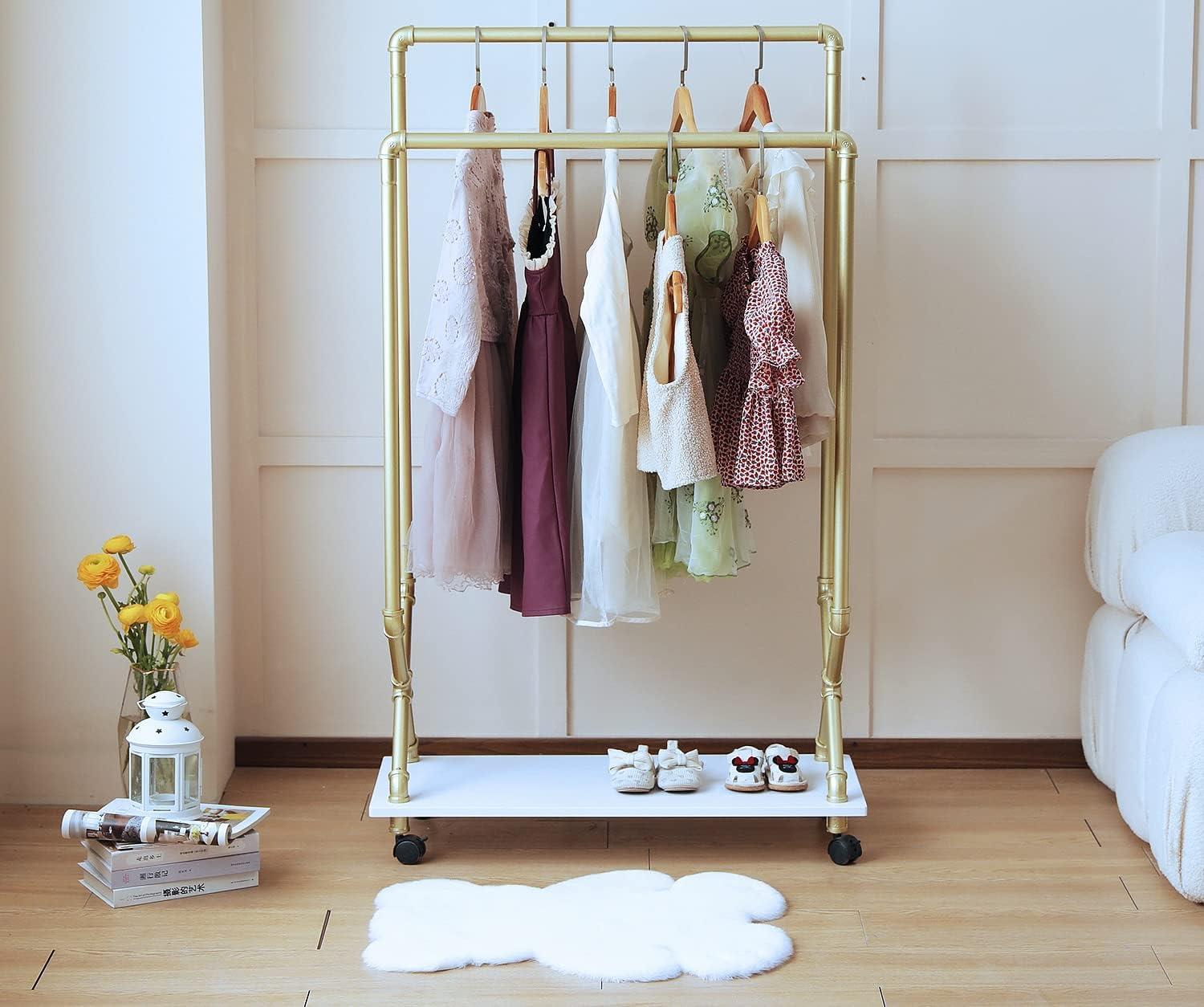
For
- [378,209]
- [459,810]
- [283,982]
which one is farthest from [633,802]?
[378,209]

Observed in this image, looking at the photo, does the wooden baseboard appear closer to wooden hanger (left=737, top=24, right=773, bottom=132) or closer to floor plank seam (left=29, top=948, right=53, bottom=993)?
floor plank seam (left=29, top=948, right=53, bottom=993)

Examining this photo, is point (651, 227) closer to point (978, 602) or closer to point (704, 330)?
point (704, 330)

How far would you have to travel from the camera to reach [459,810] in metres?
2.27

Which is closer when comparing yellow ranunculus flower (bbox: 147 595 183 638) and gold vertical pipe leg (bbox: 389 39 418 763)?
gold vertical pipe leg (bbox: 389 39 418 763)

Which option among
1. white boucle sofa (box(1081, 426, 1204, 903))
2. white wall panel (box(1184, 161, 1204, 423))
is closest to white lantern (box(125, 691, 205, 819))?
white boucle sofa (box(1081, 426, 1204, 903))

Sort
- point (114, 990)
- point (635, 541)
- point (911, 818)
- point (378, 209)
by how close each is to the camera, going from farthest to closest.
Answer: point (378, 209) < point (911, 818) < point (635, 541) < point (114, 990)

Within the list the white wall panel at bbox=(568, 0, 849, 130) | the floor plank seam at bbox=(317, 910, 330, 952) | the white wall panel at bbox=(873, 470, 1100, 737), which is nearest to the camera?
the floor plank seam at bbox=(317, 910, 330, 952)

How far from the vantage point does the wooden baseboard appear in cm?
276

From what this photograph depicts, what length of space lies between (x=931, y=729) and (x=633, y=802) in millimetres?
834

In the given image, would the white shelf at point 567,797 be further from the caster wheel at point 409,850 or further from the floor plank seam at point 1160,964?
the floor plank seam at point 1160,964

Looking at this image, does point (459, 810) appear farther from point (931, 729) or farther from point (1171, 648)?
point (1171, 648)

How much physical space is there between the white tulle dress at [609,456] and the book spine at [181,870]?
0.72 m

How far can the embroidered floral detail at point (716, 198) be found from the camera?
2.22 m

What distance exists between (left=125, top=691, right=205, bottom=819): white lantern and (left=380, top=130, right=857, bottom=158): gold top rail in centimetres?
109
